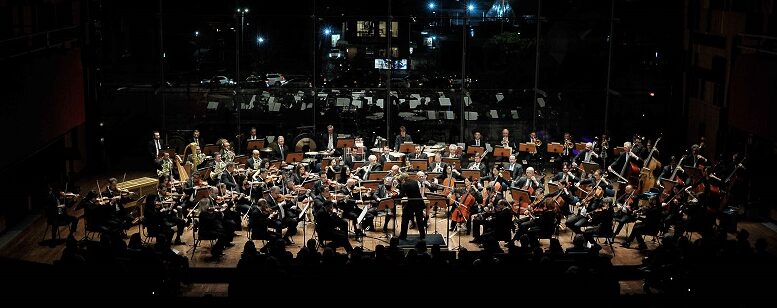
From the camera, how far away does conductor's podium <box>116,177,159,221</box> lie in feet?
57.5

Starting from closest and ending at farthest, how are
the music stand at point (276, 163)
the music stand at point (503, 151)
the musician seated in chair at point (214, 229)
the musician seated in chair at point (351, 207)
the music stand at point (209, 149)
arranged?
the musician seated in chair at point (214, 229), the musician seated in chair at point (351, 207), the music stand at point (276, 163), the music stand at point (209, 149), the music stand at point (503, 151)

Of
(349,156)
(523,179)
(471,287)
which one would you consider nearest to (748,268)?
(471,287)

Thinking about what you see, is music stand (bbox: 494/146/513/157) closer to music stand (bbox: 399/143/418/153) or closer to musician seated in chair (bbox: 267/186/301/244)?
music stand (bbox: 399/143/418/153)

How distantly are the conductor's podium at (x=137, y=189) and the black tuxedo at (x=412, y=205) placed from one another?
4.92m

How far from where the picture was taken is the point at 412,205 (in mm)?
16641

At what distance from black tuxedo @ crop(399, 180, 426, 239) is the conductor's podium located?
16.1 ft

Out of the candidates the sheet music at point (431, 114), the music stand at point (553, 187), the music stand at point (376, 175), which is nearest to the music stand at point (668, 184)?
the music stand at point (553, 187)

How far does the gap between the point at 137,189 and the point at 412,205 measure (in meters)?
5.39

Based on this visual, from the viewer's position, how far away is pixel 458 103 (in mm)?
23859

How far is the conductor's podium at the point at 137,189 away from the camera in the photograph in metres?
17.5

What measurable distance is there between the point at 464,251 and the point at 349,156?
7505mm

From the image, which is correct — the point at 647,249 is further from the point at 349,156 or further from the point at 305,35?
the point at 305,35

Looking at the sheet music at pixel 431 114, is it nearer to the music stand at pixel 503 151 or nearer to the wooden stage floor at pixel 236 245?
the music stand at pixel 503 151

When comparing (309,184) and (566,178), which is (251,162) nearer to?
(309,184)
